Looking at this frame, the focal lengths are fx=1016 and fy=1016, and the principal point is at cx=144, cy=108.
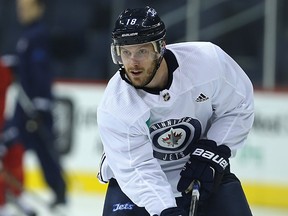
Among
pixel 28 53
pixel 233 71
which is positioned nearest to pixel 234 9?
pixel 28 53

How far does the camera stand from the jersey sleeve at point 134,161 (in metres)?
3.35

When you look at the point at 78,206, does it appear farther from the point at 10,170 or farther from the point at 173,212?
the point at 173,212

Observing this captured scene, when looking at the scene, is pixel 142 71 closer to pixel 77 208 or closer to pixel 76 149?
pixel 77 208

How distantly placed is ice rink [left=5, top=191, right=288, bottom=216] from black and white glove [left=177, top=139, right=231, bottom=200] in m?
3.05

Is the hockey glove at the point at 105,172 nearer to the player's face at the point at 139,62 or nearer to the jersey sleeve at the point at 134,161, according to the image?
the jersey sleeve at the point at 134,161

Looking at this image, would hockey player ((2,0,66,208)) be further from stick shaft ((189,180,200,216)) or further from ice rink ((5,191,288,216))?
stick shaft ((189,180,200,216))

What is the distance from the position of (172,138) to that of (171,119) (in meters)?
0.08

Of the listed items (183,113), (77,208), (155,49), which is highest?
(155,49)

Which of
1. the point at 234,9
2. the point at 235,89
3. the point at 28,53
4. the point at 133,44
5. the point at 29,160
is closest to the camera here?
the point at 133,44

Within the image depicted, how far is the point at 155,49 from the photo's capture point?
3332 mm

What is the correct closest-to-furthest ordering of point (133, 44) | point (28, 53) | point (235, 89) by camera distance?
point (133, 44) → point (235, 89) → point (28, 53)

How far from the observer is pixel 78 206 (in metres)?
7.16

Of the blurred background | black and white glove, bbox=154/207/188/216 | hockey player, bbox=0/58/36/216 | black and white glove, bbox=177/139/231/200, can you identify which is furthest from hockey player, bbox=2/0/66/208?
black and white glove, bbox=154/207/188/216

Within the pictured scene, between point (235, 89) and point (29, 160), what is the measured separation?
444 centimetres
